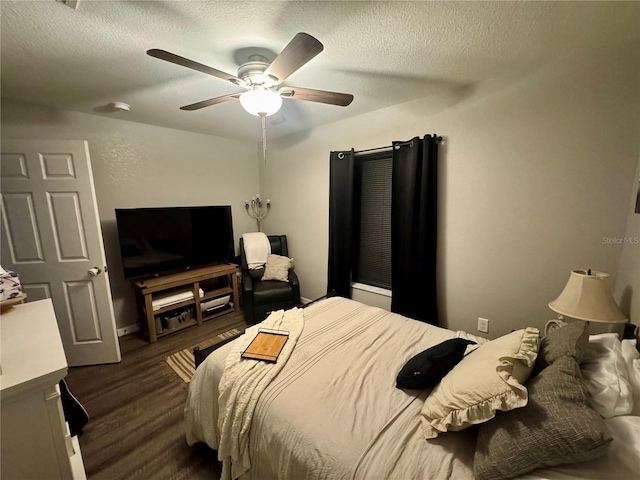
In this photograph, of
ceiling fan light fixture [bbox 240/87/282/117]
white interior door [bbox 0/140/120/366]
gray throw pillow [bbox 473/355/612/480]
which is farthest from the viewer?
white interior door [bbox 0/140/120/366]

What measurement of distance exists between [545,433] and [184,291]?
328 cm

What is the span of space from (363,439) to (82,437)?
192 centimetres

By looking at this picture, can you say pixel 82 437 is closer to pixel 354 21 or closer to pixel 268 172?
pixel 354 21

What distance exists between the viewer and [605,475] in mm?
778

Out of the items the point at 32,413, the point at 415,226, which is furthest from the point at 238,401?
the point at 415,226

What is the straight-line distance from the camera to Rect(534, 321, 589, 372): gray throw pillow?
106cm

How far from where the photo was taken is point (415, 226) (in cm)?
253

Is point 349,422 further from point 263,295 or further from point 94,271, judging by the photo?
point 94,271

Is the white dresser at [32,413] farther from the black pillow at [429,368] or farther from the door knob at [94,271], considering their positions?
the door knob at [94,271]

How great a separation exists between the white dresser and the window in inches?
106

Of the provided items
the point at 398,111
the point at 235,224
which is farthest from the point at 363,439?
the point at 235,224

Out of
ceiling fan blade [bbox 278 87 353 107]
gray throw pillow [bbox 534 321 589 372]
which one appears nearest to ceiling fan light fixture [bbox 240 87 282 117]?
ceiling fan blade [bbox 278 87 353 107]

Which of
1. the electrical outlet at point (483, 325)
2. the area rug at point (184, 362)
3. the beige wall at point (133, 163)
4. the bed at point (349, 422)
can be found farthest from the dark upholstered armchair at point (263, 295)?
the electrical outlet at point (483, 325)

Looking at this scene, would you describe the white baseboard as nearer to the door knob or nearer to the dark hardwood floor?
the dark hardwood floor
